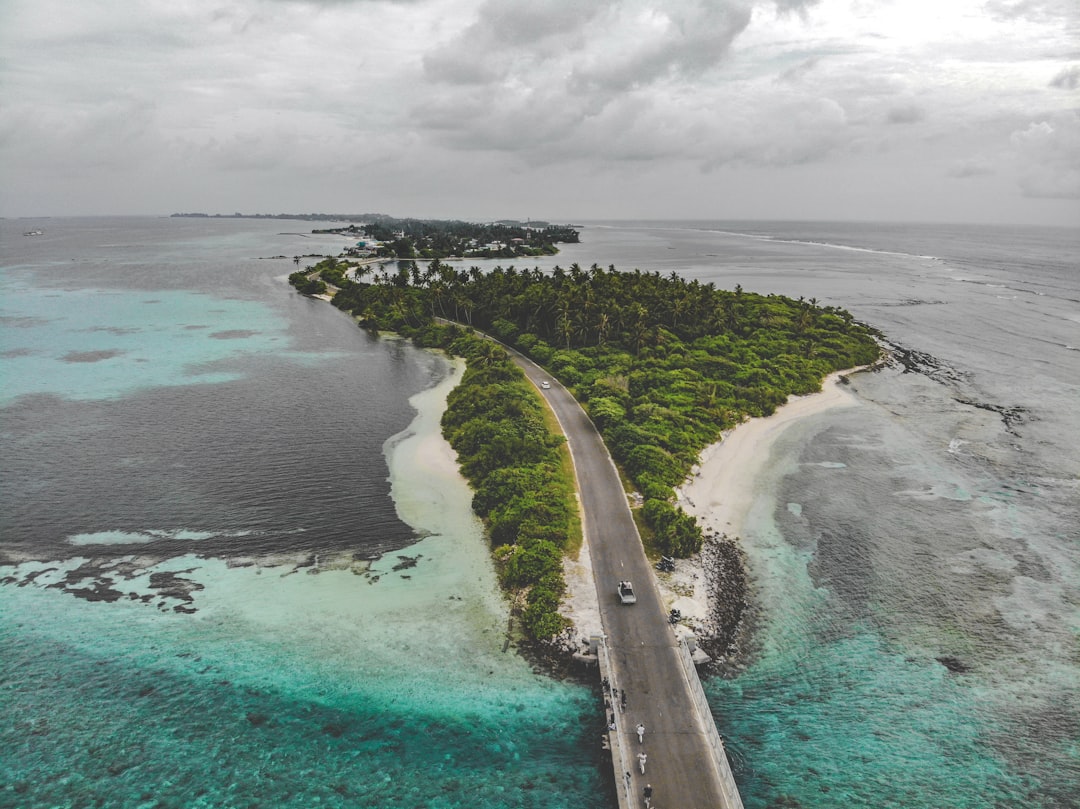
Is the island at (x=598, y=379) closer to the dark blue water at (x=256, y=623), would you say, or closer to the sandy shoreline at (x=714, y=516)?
the sandy shoreline at (x=714, y=516)

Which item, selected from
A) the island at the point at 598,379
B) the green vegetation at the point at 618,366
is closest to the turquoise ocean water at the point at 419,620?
the island at the point at 598,379

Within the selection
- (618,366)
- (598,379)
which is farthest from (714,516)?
(618,366)

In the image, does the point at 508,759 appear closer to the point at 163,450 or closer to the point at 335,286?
the point at 163,450

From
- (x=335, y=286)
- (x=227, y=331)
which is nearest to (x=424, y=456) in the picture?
(x=227, y=331)

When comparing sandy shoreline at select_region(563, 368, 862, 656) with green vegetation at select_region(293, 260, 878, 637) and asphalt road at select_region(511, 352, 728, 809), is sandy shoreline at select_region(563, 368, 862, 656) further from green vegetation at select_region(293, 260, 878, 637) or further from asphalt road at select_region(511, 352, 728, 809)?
green vegetation at select_region(293, 260, 878, 637)

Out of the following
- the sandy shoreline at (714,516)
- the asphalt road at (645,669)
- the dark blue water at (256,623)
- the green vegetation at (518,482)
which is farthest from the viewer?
the green vegetation at (518,482)

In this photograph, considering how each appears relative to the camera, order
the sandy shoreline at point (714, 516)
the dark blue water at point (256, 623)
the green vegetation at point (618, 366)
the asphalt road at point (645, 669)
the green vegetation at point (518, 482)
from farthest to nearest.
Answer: the green vegetation at point (618, 366), the green vegetation at point (518, 482), the sandy shoreline at point (714, 516), the dark blue water at point (256, 623), the asphalt road at point (645, 669)
